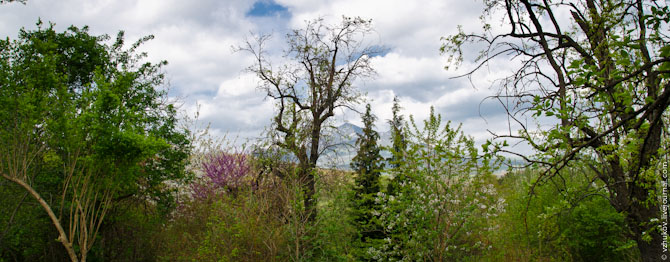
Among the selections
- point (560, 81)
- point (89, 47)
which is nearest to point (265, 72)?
point (89, 47)

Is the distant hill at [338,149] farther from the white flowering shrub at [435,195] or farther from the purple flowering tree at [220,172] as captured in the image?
the white flowering shrub at [435,195]

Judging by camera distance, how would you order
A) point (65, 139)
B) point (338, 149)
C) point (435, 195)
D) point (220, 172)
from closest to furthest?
point (435, 195) → point (65, 139) → point (338, 149) → point (220, 172)

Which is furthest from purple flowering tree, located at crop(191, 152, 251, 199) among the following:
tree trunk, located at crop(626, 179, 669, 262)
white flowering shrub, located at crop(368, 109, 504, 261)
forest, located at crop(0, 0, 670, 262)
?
tree trunk, located at crop(626, 179, 669, 262)

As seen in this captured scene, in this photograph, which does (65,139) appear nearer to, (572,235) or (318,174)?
(318,174)

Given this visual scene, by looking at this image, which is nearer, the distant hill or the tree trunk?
the tree trunk

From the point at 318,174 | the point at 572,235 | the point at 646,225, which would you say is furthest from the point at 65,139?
the point at 572,235

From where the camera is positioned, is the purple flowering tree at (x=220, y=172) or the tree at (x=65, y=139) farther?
the purple flowering tree at (x=220, y=172)

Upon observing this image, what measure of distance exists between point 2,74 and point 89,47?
5583 mm

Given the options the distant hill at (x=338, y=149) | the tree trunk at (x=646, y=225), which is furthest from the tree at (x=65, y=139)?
the tree trunk at (x=646, y=225)

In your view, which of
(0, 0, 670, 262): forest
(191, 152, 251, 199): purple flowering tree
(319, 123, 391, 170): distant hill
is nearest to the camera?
(0, 0, 670, 262): forest

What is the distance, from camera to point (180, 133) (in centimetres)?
1303

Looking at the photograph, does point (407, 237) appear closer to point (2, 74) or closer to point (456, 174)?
point (456, 174)

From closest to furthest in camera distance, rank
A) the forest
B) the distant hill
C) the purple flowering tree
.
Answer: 1. the forest
2. the distant hill
3. the purple flowering tree

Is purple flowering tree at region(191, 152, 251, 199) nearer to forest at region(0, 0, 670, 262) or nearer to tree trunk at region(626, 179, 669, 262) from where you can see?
forest at region(0, 0, 670, 262)
